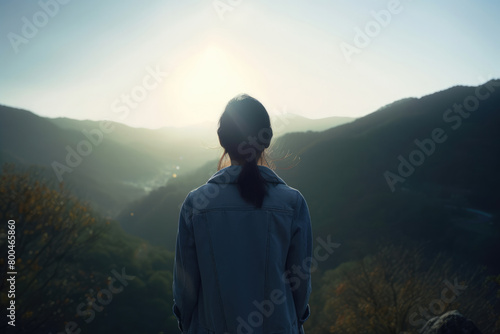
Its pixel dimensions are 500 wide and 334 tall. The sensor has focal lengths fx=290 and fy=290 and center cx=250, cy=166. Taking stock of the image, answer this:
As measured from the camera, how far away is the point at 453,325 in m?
4.84

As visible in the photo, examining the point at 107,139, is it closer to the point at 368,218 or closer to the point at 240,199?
the point at 368,218

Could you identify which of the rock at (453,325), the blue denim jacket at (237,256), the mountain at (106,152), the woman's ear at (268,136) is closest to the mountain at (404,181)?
the mountain at (106,152)

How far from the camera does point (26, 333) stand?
9086 mm

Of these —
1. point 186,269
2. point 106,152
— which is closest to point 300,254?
point 186,269

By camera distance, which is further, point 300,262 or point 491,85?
point 491,85

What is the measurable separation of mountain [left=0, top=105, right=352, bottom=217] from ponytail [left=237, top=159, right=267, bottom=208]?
49.7 meters

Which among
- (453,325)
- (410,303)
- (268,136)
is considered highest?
Result: (268,136)

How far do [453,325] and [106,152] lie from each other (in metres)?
90.8

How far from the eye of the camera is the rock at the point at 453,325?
15.5 feet

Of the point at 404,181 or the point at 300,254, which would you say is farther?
the point at 404,181

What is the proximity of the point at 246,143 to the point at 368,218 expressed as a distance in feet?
111

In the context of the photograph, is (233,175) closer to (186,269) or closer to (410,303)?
(186,269)

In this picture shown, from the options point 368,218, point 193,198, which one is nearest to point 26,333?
point 193,198

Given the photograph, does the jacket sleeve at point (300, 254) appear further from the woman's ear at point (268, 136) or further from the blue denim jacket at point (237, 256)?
the woman's ear at point (268, 136)
